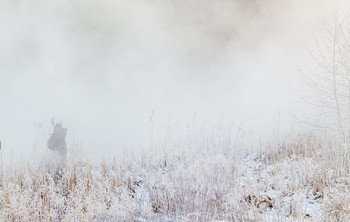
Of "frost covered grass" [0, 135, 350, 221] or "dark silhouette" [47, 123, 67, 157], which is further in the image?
"dark silhouette" [47, 123, 67, 157]

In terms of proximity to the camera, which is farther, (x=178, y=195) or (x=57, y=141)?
(x=57, y=141)

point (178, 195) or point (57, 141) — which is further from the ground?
point (57, 141)

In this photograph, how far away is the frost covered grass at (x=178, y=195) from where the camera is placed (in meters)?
3.26

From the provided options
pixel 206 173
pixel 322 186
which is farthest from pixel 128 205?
pixel 322 186

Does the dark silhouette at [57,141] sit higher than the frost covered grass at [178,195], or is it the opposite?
the dark silhouette at [57,141]

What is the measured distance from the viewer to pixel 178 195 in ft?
13.2

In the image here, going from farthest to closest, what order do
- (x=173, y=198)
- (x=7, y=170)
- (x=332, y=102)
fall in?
(x=332, y=102) < (x=7, y=170) < (x=173, y=198)

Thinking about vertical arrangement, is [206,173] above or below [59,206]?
above

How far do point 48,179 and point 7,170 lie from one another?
0.90 meters

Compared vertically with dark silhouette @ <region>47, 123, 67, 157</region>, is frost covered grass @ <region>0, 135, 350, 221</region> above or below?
below

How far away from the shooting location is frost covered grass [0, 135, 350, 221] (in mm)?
3262

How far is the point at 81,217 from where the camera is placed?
321 cm

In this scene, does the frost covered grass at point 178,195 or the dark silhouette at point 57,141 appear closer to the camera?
the frost covered grass at point 178,195

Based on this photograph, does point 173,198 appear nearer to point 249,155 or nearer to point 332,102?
point 249,155
